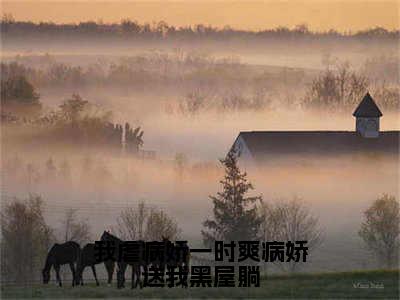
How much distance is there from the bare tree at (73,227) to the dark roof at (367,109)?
9.78 ft

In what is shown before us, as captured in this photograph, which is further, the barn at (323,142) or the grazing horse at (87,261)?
the barn at (323,142)

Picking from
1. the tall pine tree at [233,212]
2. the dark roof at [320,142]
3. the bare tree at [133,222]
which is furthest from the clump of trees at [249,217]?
the bare tree at [133,222]

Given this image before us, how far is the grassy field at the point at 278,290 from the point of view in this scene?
11094 mm

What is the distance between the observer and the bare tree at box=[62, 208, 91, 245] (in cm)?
1194

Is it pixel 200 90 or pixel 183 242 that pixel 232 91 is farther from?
pixel 183 242

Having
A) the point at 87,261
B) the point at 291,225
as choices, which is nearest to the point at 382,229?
the point at 291,225

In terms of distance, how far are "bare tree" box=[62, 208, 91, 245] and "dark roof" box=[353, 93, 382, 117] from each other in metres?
2.98

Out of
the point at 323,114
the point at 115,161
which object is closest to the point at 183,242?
the point at 115,161

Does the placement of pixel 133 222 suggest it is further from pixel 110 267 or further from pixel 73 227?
pixel 110 267

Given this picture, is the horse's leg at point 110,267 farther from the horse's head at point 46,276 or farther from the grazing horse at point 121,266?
the horse's head at point 46,276

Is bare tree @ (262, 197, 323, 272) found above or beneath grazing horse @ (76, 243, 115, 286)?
above

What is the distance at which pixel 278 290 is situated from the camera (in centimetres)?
1129

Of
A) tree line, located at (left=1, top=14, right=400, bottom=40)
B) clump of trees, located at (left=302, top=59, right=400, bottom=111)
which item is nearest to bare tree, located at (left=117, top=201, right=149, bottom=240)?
tree line, located at (left=1, top=14, right=400, bottom=40)

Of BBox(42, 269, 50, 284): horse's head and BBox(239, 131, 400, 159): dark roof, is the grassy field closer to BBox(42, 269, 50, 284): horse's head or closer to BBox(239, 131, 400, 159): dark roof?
BBox(42, 269, 50, 284): horse's head
